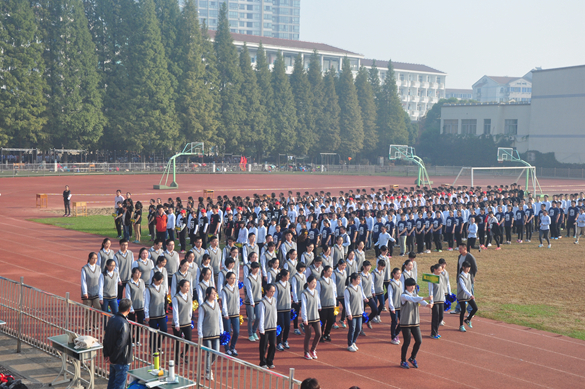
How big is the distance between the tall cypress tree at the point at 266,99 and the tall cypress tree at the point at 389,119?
1905 centimetres

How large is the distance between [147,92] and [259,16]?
110271 millimetres

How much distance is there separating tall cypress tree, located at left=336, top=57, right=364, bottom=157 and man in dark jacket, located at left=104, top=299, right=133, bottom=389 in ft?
226

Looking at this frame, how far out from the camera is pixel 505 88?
139875 millimetres

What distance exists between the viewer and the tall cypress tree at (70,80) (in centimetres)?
5075

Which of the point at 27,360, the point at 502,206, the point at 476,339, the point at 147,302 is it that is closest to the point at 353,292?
the point at 476,339

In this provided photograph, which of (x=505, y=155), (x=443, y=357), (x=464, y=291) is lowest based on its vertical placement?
(x=443, y=357)

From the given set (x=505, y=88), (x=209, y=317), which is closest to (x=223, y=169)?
(x=209, y=317)

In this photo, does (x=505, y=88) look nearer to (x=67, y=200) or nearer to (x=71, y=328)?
(x=67, y=200)

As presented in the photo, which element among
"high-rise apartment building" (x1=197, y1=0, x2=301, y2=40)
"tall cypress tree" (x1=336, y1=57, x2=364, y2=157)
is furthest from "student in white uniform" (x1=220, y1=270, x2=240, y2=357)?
"high-rise apartment building" (x1=197, y1=0, x2=301, y2=40)

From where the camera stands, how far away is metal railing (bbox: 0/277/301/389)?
7.98 metres

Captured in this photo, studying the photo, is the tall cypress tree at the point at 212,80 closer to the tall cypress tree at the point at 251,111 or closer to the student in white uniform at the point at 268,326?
the tall cypress tree at the point at 251,111

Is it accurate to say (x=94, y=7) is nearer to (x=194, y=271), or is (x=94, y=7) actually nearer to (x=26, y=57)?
(x=26, y=57)

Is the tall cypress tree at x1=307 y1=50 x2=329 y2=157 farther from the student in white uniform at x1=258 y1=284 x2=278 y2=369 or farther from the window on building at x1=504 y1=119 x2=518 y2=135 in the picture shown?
the student in white uniform at x1=258 y1=284 x2=278 y2=369

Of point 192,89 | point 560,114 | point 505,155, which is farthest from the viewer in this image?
point 560,114
